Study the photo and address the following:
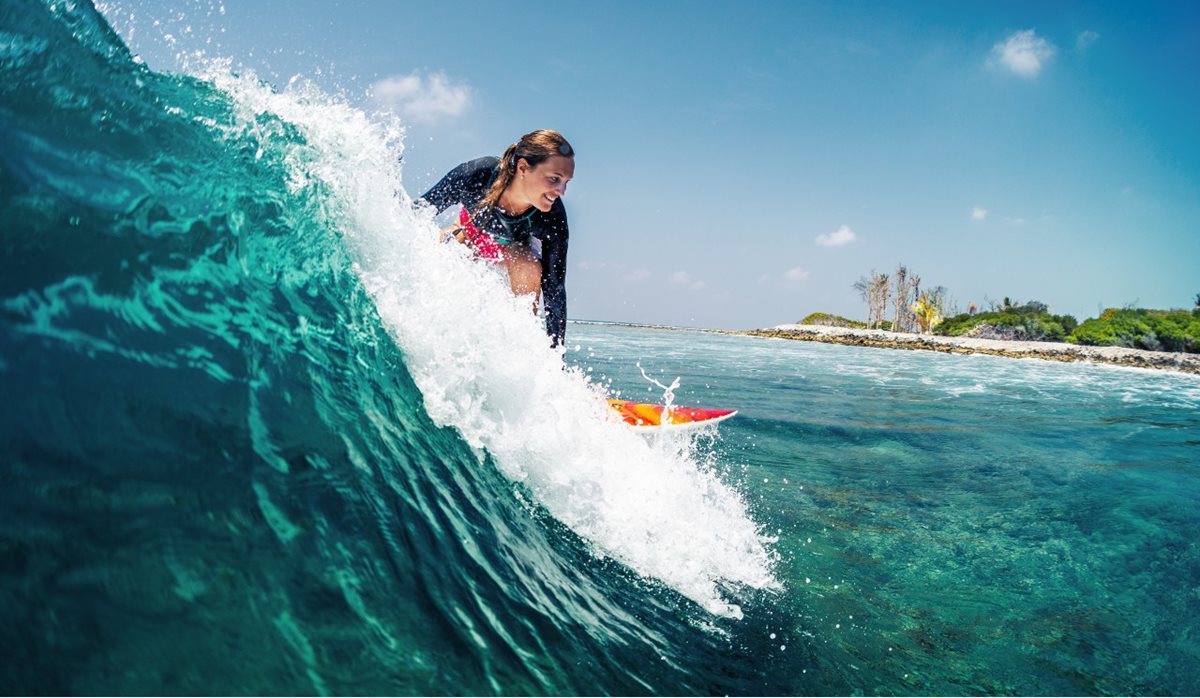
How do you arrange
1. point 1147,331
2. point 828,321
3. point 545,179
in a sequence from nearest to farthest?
1. point 545,179
2. point 1147,331
3. point 828,321

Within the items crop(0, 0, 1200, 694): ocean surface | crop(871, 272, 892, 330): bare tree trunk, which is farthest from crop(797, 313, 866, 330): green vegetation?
crop(0, 0, 1200, 694): ocean surface

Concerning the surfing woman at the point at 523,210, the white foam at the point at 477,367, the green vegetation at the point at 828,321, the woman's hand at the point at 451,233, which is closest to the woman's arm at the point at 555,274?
the surfing woman at the point at 523,210

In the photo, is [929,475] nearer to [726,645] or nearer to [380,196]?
[726,645]

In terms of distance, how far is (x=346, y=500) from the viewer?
196cm

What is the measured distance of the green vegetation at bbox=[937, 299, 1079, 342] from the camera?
45469 millimetres

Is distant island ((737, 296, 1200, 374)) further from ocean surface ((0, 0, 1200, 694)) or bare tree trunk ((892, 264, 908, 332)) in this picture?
ocean surface ((0, 0, 1200, 694))

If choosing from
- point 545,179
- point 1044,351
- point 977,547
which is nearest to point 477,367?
point 545,179

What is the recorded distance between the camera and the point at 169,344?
6.33ft

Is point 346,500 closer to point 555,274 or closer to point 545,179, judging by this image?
point 545,179

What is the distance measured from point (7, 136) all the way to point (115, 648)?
69.4 inches

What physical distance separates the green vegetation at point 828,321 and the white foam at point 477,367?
7325 cm

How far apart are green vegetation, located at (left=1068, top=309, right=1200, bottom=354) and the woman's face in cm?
4590

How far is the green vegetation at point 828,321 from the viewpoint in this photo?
→ 72.2 metres

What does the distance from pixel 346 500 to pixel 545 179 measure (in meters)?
2.50
